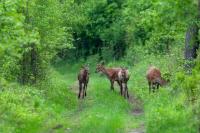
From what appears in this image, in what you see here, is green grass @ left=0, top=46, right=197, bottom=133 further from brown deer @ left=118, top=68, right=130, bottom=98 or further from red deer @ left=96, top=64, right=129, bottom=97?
red deer @ left=96, top=64, right=129, bottom=97

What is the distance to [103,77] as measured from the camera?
1325 inches

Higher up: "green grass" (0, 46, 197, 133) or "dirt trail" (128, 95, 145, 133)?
"green grass" (0, 46, 197, 133)

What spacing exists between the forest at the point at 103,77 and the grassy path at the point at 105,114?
3cm

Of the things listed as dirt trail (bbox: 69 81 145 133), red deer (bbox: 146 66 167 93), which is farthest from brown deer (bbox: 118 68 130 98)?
red deer (bbox: 146 66 167 93)

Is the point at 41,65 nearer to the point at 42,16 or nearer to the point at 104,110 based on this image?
the point at 42,16

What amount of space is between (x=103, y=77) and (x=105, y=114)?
15.9 m

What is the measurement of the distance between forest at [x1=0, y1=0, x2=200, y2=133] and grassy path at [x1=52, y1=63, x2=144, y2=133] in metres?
0.03

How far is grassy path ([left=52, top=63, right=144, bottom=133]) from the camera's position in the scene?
16406mm

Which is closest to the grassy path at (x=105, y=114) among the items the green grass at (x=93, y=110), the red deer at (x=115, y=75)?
the green grass at (x=93, y=110)

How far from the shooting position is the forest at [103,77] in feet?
41.8

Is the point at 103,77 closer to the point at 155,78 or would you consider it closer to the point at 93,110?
the point at 155,78

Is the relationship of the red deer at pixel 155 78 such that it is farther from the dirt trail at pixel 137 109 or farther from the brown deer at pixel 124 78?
the brown deer at pixel 124 78

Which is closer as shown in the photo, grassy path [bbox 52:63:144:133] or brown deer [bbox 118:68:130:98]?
grassy path [bbox 52:63:144:133]

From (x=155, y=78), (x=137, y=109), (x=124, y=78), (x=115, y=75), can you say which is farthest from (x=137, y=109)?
(x=115, y=75)
